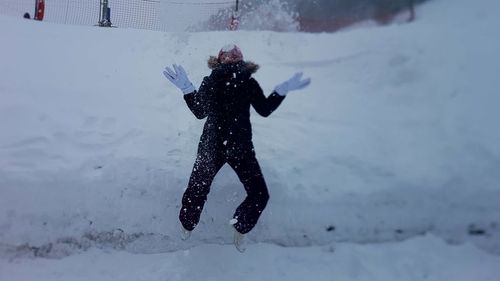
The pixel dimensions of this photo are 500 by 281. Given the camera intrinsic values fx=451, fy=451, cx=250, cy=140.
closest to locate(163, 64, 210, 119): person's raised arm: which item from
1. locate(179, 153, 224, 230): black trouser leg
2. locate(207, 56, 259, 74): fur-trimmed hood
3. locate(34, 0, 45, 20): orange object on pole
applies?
locate(207, 56, 259, 74): fur-trimmed hood

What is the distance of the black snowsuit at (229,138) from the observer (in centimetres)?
398

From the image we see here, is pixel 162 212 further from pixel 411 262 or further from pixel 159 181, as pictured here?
pixel 411 262

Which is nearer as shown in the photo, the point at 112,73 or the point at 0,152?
the point at 0,152

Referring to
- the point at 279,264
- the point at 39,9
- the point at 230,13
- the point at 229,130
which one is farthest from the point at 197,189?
the point at 39,9

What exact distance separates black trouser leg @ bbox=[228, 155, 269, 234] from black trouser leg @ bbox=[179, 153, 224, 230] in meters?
0.20

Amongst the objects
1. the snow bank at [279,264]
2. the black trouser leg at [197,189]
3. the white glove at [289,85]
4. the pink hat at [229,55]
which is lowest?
the snow bank at [279,264]

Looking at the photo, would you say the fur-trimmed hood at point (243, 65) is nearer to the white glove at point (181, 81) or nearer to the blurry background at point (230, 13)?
the white glove at point (181, 81)

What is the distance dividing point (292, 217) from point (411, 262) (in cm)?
122

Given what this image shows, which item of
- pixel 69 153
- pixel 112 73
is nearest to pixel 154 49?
pixel 112 73

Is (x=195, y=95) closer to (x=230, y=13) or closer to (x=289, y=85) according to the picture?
(x=289, y=85)

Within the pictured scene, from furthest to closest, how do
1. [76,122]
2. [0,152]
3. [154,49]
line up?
[154,49]
[76,122]
[0,152]

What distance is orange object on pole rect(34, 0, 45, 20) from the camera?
9594 mm

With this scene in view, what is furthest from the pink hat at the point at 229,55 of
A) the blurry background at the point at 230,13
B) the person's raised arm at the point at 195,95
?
the blurry background at the point at 230,13

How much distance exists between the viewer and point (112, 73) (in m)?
6.92
